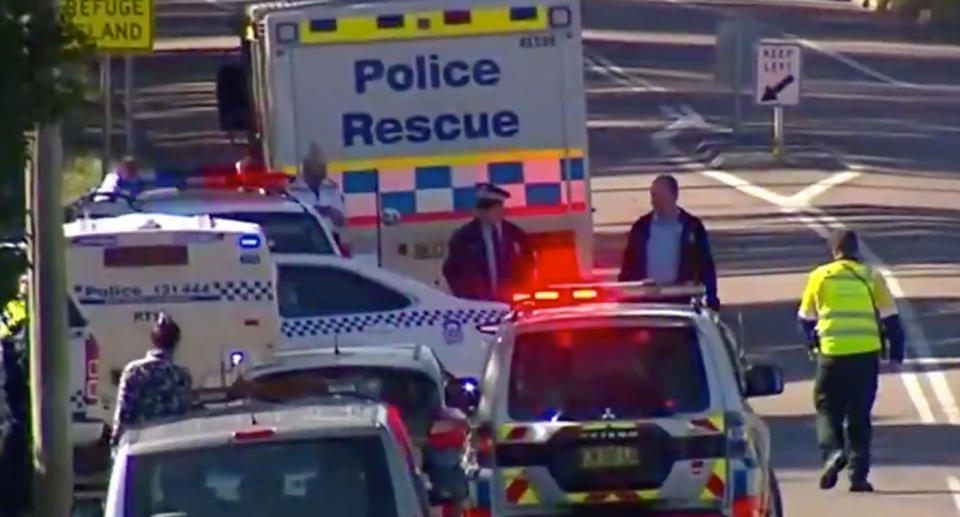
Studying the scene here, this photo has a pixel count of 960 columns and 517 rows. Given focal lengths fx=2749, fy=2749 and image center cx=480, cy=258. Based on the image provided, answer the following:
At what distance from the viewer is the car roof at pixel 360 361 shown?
46.7 feet

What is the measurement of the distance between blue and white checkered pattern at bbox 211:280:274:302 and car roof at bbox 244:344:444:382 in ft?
4.91

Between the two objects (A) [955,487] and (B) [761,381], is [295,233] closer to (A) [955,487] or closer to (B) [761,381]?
(A) [955,487]

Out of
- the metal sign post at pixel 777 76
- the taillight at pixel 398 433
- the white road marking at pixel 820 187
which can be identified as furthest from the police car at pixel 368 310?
the metal sign post at pixel 777 76

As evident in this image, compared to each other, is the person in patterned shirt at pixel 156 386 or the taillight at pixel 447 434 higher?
the person in patterned shirt at pixel 156 386

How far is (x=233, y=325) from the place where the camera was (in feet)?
53.4

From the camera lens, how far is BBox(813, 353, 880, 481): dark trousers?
16.8 metres

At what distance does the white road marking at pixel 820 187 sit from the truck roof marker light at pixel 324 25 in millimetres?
18495

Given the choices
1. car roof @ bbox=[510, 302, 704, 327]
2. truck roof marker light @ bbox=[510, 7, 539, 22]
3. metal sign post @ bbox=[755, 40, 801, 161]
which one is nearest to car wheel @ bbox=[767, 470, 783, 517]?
car roof @ bbox=[510, 302, 704, 327]

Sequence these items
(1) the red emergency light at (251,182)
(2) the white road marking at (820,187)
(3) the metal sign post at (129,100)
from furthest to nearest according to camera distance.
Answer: (2) the white road marking at (820,187) < (3) the metal sign post at (129,100) < (1) the red emergency light at (251,182)

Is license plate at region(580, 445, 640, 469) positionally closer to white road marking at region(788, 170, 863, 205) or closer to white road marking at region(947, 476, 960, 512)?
white road marking at region(947, 476, 960, 512)

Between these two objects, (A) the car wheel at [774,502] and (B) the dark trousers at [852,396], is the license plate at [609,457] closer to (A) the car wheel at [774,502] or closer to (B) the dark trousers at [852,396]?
(A) the car wheel at [774,502]

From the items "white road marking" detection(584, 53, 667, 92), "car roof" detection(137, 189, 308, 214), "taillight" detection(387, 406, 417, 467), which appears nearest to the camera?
"taillight" detection(387, 406, 417, 467)

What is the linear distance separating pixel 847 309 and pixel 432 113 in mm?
5497

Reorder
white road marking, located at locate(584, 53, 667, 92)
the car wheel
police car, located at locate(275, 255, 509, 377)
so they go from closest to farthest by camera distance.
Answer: the car wheel < police car, located at locate(275, 255, 509, 377) < white road marking, located at locate(584, 53, 667, 92)
